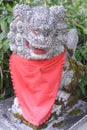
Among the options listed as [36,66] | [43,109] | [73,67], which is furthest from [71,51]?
A: [43,109]

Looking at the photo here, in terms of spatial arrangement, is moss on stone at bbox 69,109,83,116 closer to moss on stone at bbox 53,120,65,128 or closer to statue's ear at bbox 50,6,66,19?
moss on stone at bbox 53,120,65,128

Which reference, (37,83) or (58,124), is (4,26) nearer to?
(37,83)

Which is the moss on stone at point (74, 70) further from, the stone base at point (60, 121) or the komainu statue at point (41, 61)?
the stone base at point (60, 121)

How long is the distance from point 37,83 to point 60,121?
27 cm

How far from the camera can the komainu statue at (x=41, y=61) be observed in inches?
49.6

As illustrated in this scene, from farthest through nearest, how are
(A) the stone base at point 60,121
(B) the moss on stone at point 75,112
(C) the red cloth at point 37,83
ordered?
(B) the moss on stone at point 75,112, (A) the stone base at point 60,121, (C) the red cloth at point 37,83

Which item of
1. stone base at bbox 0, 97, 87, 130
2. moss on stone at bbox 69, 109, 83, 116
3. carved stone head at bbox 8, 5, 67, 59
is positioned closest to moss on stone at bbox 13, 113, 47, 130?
stone base at bbox 0, 97, 87, 130

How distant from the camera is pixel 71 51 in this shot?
1472 mm

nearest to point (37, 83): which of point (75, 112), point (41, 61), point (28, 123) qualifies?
point (41, 61)

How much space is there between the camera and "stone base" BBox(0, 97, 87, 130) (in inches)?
58.1

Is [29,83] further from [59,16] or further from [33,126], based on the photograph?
[59,16]

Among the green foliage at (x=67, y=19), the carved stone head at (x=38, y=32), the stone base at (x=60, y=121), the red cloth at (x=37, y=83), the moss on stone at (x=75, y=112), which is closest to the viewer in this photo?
the carved stone head at (x=38, y=32)

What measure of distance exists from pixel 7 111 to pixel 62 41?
1.79 feet

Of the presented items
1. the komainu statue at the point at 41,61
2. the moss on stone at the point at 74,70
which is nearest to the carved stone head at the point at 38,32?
the komainu statue at the point at 41,61
